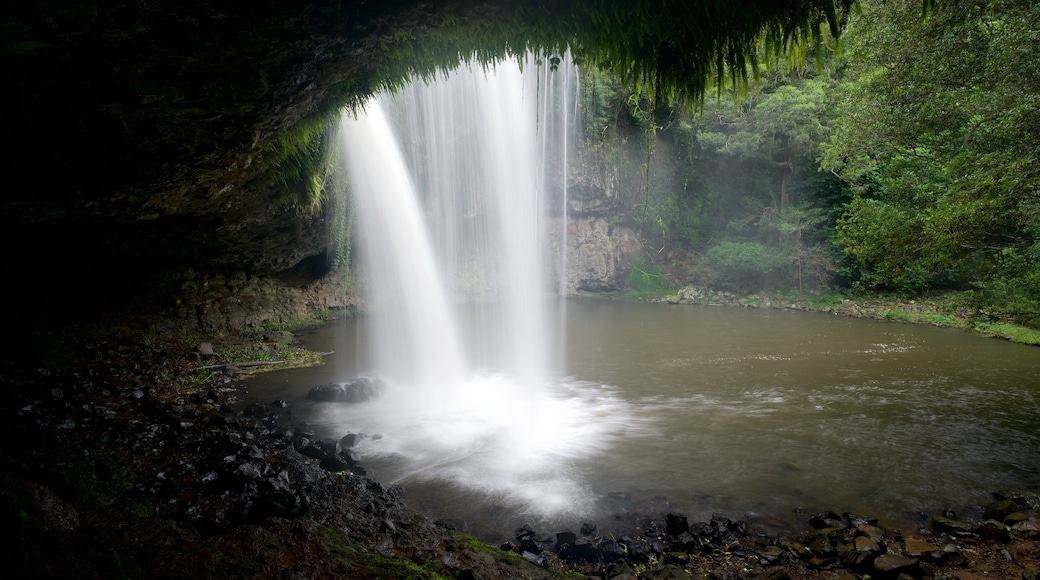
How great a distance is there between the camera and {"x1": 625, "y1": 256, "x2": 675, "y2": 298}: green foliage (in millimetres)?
26250

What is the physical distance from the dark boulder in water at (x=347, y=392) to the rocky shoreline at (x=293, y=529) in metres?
2.25

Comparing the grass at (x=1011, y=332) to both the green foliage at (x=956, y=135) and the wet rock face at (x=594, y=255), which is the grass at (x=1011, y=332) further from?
the wet rock face at (x=594, y=255)

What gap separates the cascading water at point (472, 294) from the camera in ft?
22.6

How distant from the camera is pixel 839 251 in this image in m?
23.1

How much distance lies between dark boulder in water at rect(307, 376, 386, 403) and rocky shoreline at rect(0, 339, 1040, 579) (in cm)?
225

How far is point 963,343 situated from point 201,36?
1864cm

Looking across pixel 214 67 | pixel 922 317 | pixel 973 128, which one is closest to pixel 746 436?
pixel 973 128

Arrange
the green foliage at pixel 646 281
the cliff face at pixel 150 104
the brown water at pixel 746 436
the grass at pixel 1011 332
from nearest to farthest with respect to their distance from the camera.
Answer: the cliff face at pixel 150 104, the brown water at pixel 746 436, the grass at pixel 1011 332, the green foliage at pixel 646 281

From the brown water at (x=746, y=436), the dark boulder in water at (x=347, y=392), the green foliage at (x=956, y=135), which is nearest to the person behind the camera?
the brown water at (x=746, y=436)

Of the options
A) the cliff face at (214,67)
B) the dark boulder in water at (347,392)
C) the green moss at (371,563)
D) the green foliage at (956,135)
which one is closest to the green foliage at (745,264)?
the green foliage at (956,135)

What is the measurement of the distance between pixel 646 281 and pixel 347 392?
67.1 ft

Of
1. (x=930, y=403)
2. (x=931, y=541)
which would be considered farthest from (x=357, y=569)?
(x=930, y=403)

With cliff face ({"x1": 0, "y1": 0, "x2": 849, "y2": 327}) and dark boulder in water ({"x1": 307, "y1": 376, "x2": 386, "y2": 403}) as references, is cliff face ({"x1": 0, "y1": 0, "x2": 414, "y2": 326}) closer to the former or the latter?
cliff face ({"x1": 0, "y1": 0, "x2": 849, "y2": 327})

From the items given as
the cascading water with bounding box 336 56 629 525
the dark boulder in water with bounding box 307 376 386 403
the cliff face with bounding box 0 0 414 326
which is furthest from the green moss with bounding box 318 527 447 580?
the dark boulder in water with bounding box 307 376 386 403
